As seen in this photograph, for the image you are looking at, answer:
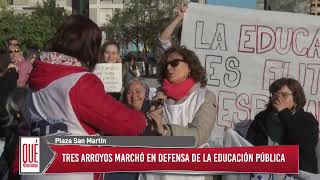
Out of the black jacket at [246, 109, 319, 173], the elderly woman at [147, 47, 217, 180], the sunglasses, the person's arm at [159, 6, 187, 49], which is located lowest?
the black jacket at [246, 109, 319, 173]

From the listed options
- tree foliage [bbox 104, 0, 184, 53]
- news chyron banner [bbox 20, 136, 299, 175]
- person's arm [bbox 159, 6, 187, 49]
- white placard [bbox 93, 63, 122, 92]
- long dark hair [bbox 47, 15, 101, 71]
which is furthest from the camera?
tree foliage [bbox 104, 0, 184, 53]

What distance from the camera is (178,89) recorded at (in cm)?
453

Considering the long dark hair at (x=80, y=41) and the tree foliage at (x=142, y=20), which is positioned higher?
the long dark hair at (x=80, y=41)

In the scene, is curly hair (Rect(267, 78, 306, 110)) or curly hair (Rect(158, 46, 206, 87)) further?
curly hair (Rect(267, 78, 306, 110))

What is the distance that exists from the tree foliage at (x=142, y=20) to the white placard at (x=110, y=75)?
1831 inches

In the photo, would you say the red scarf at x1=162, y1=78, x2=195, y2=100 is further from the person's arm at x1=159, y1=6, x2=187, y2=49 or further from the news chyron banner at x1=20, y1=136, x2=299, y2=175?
the person's arm at x1=159, y1=6, x2=187, y2=49

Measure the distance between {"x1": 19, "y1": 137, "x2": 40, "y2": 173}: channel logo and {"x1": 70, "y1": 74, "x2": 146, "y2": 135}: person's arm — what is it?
1.03 feet

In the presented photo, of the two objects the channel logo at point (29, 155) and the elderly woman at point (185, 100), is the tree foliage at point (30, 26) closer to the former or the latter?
the elderly woman at point (185, 100)

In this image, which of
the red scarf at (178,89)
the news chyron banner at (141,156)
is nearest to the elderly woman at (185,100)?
the red scarf at (178,89)

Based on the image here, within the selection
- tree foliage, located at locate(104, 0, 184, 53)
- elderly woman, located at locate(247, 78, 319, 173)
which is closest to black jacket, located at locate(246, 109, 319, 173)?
elderly woman, located at locate(247, 78, 319, 173)

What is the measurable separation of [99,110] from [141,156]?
0.55 meters

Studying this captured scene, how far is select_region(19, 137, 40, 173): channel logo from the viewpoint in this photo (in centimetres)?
354

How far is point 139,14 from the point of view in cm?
5731

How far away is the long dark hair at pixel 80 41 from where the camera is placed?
11.3 feet
